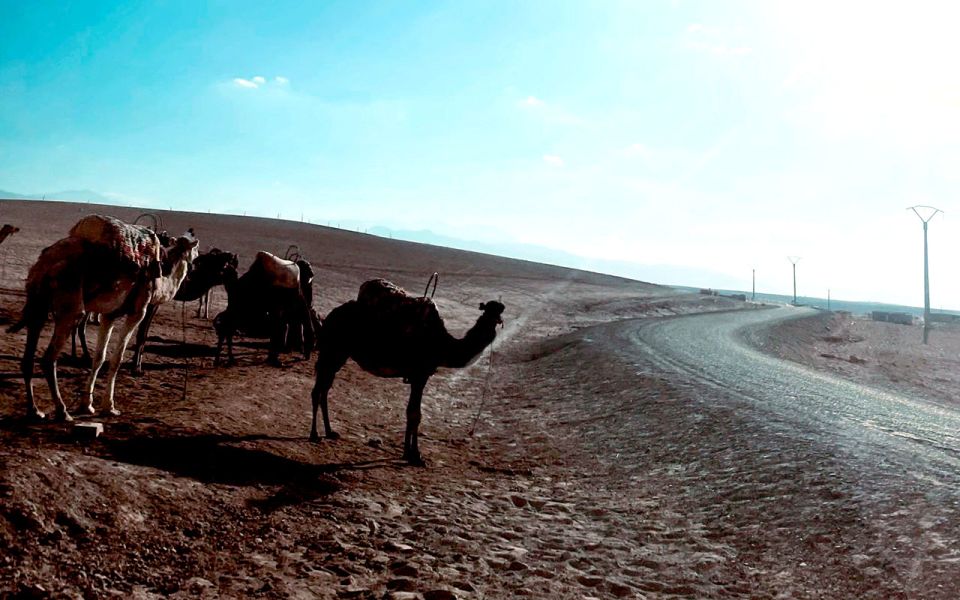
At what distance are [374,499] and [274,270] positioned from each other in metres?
9.91

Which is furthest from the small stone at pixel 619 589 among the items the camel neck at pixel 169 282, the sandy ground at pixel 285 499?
the camel neck at pixel 169 282

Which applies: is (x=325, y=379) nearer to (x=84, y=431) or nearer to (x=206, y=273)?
(x=84, y=431)

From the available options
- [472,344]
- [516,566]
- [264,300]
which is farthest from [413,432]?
[264,300]

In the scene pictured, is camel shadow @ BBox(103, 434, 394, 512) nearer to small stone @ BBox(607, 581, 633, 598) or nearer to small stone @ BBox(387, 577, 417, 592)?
small stone @ BBox(387, 577, 417, 592)

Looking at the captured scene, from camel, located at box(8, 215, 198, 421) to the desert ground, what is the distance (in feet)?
2.21

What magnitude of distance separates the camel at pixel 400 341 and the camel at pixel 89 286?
276cm

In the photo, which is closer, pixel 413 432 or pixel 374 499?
pixel 374 499

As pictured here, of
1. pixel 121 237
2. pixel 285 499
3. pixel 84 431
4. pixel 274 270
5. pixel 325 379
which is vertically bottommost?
pixel 285 499

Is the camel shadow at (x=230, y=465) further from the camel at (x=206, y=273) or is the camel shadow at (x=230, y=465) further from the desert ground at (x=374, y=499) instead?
the camel at (x=206, y=273)

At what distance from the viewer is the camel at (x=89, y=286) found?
311 inches

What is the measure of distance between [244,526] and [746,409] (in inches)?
389

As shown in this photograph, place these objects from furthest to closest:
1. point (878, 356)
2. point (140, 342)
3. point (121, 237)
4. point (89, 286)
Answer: point (878, 356) < point (140, 342) < point (121, 237) < point (89, 286)

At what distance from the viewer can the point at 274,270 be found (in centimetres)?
1584

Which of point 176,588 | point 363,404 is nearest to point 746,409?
point 363,404
